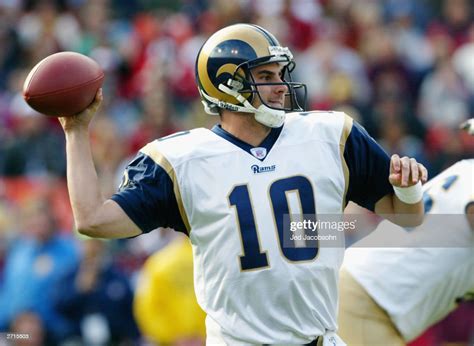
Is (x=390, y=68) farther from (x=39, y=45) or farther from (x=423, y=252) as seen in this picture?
(x=423, y=252)

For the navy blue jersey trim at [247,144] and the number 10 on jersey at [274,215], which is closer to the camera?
the number 10 on jersey at [274,215]

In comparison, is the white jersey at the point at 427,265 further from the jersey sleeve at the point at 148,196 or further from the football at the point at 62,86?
the football at the point at 62,86

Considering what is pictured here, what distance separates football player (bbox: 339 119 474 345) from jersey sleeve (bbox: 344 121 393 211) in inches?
34.9

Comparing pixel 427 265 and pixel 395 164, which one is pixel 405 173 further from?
pixel 427 265

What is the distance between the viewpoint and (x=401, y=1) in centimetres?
1246

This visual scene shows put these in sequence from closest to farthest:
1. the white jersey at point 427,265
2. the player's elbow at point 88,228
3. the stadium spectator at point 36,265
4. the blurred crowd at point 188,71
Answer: the player's elbow at point 88,228
the white jersey at point 427,265
the stadium spectator at point 36,265
the blurred crowd at point 188,71

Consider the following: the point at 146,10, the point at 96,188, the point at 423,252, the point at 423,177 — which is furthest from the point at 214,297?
the point at 146,10

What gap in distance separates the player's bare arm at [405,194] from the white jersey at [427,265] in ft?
2.58

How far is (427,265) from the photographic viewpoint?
5516 millimetres

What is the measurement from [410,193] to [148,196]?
110cm

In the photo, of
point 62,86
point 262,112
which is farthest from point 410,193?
point 62,86

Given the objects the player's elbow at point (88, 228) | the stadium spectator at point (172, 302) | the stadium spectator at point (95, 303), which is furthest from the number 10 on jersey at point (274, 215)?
the stadium spectator at point (95, 303)

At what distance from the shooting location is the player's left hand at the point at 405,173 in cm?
439

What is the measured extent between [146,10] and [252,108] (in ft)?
26.9
